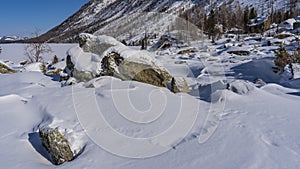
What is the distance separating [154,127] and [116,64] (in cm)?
334

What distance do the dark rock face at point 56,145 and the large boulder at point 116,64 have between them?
3212mm

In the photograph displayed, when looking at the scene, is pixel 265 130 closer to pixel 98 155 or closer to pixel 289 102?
pixel 289 102

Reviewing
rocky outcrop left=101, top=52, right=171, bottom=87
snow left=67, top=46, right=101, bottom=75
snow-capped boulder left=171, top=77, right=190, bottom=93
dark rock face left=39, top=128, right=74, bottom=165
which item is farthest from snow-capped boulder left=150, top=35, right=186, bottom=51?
dark rock face left=39, top=128, right=74, bottom=165

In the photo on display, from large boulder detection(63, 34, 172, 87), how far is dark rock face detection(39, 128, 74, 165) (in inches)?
126

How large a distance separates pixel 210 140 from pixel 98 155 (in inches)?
53.5

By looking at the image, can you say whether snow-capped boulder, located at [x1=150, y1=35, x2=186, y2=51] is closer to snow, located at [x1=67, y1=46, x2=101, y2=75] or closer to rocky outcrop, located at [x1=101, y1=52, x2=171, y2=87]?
→ snow, located at [x1=67, y1=46, x2=101, y2=75]

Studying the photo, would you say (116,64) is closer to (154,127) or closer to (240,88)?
(240,88)

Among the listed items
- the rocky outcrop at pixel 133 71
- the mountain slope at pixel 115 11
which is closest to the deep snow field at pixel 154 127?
the rocky outcrop at pixel 133 71

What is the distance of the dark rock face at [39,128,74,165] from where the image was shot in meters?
3.19

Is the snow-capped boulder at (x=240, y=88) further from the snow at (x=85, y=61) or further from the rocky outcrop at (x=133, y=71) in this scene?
the snow at (x=85, y=61)

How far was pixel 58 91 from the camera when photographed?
542 cm

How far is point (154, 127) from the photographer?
11.7ft

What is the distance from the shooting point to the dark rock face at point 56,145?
3188 millimetres

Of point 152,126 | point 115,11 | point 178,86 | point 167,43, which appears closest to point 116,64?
point 178,86
